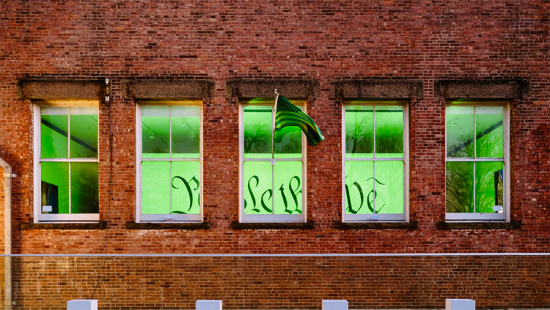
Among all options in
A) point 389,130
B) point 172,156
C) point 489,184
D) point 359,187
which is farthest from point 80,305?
point 489,184

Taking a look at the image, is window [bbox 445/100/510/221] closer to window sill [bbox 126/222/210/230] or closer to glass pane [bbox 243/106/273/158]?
glass pane [bbox 243/106/273/158]

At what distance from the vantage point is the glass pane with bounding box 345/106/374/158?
873cm

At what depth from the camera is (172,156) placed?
8695mm

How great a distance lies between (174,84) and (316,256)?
4501 mm

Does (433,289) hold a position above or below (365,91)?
below

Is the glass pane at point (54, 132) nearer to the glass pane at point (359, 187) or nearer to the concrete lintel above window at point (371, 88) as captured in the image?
the concrete lintel above window at point (371, 88)

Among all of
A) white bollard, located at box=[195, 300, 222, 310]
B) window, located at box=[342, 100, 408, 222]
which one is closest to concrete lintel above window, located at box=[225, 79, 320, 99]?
window, located at box=[342, 100, 408, 222]

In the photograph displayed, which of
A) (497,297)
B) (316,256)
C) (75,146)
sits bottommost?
(497,297)

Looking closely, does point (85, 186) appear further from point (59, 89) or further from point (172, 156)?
point (59, 89)

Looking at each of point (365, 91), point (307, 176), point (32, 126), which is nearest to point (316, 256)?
point (307, 176)

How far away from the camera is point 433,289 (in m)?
7.45

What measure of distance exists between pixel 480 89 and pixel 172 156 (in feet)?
22.0

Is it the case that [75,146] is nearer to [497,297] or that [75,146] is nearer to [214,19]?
[214,19]

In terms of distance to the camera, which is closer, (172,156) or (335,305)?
(335,305)
